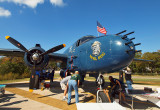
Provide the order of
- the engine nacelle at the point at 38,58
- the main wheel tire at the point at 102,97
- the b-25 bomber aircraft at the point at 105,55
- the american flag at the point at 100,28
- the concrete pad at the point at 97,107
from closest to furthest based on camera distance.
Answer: the concrete pad at the point at 97,107
the b-25 bomber aircraft at the point at 105,55
the main wheel tire at the point at 102,97
the engine nacelle at the point at 38,58
the american flag at the point at 100,28

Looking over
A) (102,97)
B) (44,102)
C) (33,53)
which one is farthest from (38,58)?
(102,97)

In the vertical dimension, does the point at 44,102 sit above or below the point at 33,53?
below

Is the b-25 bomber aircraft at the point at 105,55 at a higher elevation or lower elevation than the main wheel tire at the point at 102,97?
higher

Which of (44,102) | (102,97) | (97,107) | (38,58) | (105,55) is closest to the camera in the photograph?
(97,107)

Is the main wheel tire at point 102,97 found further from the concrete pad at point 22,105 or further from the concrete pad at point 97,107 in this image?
the concrete pad at point 22,105

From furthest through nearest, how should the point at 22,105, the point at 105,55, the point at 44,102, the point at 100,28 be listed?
the point at 100,28
the point at 44,102
the point at 22,105
the point at 105,55

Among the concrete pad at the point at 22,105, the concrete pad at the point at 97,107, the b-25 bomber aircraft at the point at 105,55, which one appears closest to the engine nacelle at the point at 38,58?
the b-25 bomber aircraft at the point at 105,55

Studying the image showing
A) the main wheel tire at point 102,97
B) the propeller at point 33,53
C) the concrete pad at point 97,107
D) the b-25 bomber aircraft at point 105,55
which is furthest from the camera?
the propeller at point 33,53

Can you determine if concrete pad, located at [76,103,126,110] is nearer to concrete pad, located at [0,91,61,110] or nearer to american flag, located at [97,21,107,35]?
concrete pad, located at [0,91,61,110]

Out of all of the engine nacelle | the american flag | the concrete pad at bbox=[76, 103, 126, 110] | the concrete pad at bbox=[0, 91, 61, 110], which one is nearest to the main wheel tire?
the concrete pad at bbox=[76, 103, 126, 110]

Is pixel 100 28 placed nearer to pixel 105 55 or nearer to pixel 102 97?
pixel 105 55

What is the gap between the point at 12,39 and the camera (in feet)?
24.4

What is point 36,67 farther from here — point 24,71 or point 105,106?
point 24,71

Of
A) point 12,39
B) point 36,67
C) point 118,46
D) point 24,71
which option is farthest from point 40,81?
point 24,71
